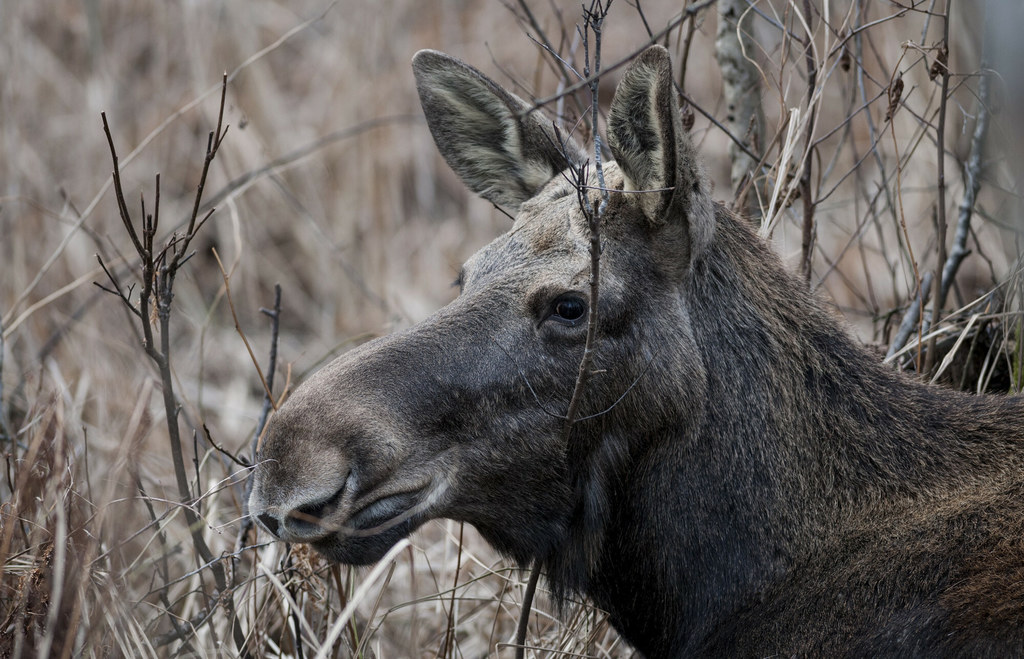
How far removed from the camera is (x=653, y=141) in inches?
125

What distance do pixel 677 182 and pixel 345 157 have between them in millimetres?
6345

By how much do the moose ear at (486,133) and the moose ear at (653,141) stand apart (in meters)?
0.53

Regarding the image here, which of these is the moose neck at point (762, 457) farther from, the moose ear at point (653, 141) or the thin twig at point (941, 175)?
the thin twig at point (941, 175)

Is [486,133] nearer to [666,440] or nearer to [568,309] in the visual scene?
[568,309]

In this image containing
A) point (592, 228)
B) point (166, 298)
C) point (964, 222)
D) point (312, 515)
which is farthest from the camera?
point (964, 222)

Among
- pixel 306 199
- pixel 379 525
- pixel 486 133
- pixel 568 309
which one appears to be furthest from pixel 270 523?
pixel 306 199

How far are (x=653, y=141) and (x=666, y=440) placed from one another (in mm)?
894

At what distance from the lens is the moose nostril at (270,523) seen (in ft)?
9.57

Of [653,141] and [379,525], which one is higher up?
[653,141]

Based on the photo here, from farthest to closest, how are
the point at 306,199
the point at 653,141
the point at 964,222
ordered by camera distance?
the point at 306,199 → the point at 964,222 → the point at 653,141

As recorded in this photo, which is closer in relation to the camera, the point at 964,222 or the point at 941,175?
the point at 941,175

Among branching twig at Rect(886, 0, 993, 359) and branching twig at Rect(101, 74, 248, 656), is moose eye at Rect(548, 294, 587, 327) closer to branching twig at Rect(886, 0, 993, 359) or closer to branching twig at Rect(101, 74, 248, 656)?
branching twig at Rect(101, 74, 248, 656)

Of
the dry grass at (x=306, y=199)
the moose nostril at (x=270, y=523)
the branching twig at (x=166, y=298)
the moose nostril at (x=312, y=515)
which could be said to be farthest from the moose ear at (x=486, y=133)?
the moose nostril at (x=270, y=523)

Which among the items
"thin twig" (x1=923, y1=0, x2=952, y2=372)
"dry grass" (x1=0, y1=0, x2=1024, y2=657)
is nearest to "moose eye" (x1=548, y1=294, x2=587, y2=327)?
"dry grass" (x1=0, y1=0, x2=1024, y2=657)
